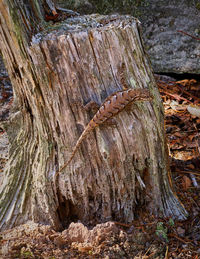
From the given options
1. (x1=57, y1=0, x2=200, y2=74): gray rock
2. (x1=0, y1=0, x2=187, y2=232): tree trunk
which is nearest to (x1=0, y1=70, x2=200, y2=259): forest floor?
(x1=0, y1=0, x2=187, y2=232): tree trunk

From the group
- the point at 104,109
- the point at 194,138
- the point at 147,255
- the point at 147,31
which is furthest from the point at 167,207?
the point at 147,31

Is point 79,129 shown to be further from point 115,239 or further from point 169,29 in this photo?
point 169,29

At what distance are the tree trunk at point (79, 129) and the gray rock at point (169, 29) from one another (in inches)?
106

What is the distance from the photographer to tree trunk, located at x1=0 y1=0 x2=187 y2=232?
7.57ft

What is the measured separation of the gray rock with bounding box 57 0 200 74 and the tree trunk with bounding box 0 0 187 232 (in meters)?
2.69

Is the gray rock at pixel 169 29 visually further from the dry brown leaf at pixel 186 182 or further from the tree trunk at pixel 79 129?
the tree trunk at pixel 79 129

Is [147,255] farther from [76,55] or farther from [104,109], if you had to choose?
[76,55]

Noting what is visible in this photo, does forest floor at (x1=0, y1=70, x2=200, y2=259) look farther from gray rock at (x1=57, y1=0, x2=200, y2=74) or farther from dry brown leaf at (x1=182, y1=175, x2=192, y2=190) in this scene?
gray rock at (x1=57, y1=0, x2=200, y2=74)

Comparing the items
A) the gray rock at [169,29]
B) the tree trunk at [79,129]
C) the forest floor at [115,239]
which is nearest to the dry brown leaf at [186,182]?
the forest floor at [115,239]

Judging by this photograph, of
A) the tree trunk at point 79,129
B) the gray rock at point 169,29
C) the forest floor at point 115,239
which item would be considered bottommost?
the forest floor at point 115,239

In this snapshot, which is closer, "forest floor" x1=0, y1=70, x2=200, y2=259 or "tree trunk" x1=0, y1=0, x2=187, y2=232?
"tree trunk" x1=0, y1=0, x2=187, y2=232

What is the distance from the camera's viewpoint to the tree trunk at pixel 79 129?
2.31 metres

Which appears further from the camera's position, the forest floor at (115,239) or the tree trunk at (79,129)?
the forest floor at (115,239)

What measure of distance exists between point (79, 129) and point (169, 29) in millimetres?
3607
